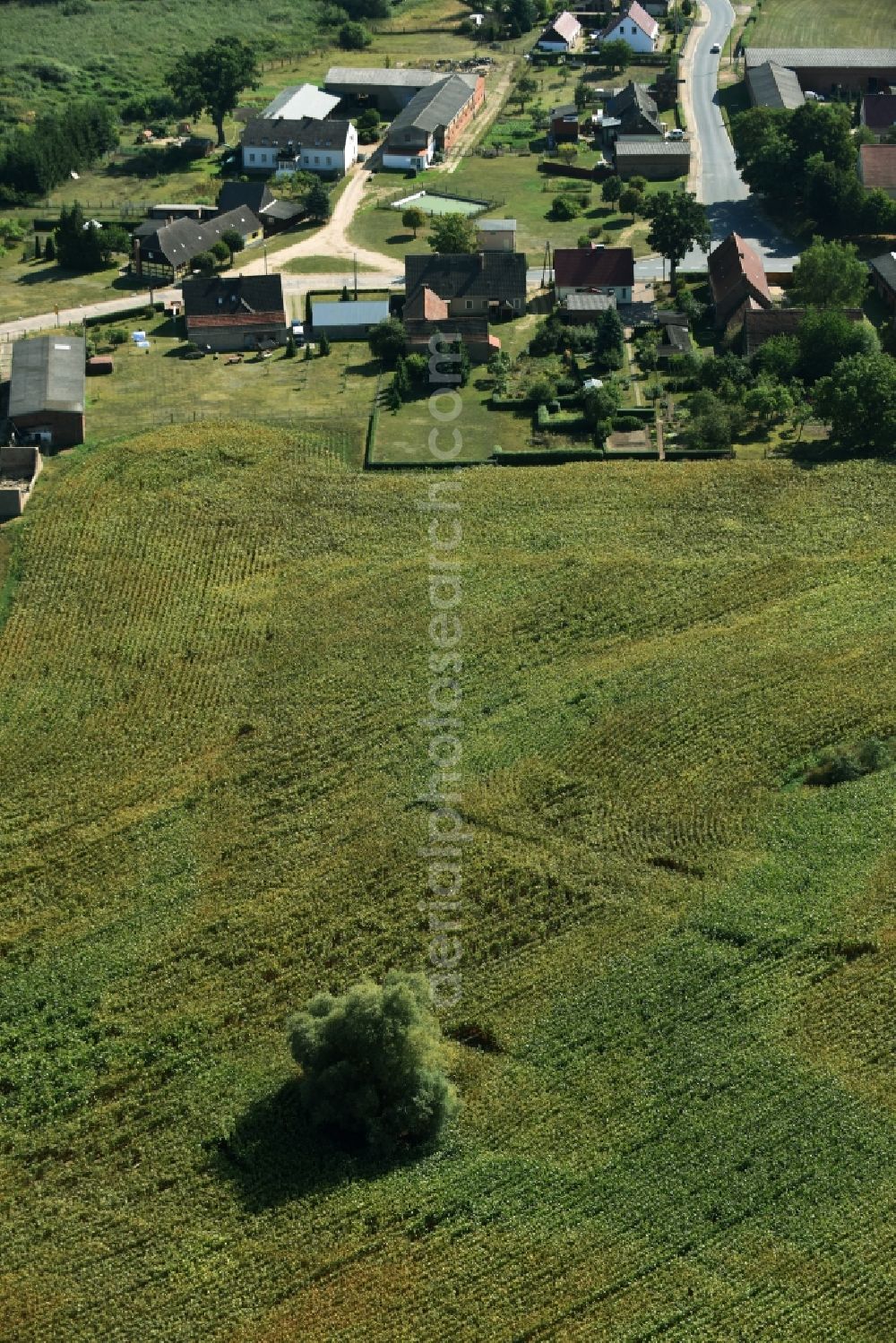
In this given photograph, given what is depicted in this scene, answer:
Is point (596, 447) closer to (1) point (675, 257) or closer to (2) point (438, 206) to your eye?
(1) point (675, 257)

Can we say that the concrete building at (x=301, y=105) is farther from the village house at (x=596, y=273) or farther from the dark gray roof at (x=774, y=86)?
the village house at (x=596, y=273)

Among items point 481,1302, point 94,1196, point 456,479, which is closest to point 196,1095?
point 94,1196

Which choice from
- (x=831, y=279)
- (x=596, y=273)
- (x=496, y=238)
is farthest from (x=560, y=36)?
(x=831, y=279)

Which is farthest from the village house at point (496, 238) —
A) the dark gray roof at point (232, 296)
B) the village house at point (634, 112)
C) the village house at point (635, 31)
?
the village house at point (635, 31)

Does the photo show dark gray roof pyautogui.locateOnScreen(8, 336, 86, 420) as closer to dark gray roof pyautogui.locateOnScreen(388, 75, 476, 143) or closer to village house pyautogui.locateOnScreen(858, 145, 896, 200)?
dark gray roof pyautogui.locateOnScreen(388, 75, 476, 143)

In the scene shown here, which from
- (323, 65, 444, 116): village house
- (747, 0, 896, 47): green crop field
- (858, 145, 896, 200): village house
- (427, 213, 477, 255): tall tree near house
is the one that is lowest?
(427, 213, 477, 255): tall tree near house

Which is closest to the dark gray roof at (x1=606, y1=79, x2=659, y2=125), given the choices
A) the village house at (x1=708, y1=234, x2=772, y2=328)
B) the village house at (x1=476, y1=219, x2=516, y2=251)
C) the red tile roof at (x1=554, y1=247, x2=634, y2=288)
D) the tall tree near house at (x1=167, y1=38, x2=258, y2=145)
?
the village house at (x1=476, y1=219, x2=516, y2=251)
